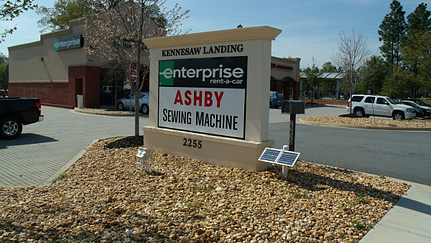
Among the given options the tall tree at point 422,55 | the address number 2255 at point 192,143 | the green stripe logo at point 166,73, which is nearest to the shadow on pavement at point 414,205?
the address number 2255 at point 192,143

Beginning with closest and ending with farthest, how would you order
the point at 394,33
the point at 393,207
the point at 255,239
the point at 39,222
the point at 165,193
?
the point at 255,239 < the point at 39,222 < the point at 393,207 < the point at 165,193 < the point at 394,33

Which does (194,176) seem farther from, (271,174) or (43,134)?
(43,134)

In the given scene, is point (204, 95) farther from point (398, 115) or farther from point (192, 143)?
point (398, 115)

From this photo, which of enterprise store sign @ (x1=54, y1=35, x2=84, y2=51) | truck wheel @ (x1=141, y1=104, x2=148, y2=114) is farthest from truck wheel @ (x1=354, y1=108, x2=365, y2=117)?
enterprise store sign @ (x1=54, y1=35, x2=84, y2=51)

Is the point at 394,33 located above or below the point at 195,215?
above

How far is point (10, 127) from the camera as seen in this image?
38.0ft

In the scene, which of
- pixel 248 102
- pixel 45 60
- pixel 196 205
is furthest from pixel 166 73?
pixel 45 60

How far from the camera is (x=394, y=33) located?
6069 cm

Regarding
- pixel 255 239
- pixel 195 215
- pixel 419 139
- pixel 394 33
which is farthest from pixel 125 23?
pixel 394 33

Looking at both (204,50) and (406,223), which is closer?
(406,223)

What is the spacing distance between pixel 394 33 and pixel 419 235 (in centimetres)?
6640

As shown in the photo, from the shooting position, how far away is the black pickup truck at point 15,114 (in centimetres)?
1147

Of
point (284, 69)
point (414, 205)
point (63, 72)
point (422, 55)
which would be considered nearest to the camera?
point (414, 205)

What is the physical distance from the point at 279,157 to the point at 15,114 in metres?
10.3
